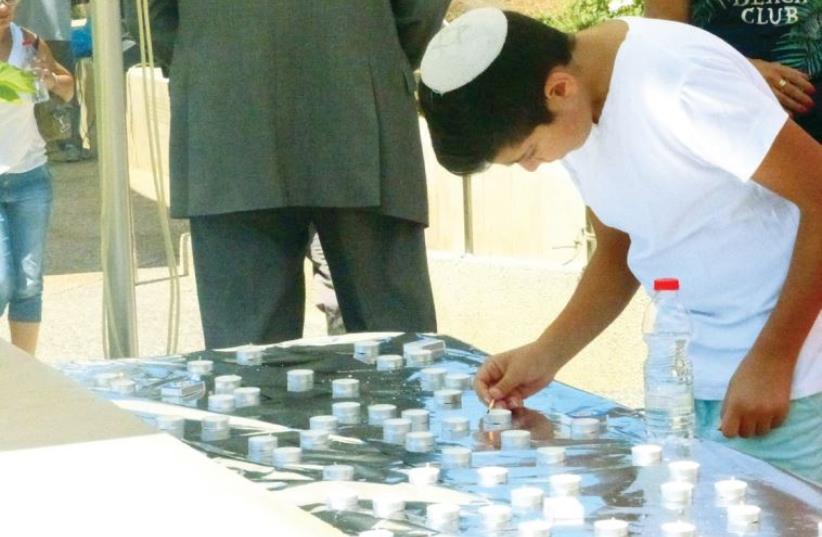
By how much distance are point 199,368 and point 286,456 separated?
0.60 meters

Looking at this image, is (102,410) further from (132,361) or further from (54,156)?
(54,156)

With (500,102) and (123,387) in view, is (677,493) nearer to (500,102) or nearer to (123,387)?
(500,102)

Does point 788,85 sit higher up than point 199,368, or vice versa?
point 788,85

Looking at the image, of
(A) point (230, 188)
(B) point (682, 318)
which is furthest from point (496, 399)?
(A) point (230, 188)

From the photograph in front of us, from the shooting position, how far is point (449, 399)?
88.7 inches

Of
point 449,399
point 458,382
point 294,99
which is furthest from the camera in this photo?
point 294,99

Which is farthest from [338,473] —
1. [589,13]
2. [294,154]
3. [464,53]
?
[589,13]

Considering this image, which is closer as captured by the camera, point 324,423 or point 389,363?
point 324,423

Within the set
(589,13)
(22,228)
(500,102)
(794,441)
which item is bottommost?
(794,441)

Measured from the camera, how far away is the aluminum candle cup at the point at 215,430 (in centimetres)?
210

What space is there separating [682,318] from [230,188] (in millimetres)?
1661

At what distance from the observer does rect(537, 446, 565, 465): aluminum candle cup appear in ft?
6.22

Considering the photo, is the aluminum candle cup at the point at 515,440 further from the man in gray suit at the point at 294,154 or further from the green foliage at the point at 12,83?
the man in gray suit at the point at 294,154

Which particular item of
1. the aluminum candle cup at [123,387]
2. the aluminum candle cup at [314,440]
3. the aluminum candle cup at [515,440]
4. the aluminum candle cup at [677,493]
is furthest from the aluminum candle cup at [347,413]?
the aluminum candle cup at [677,493]
